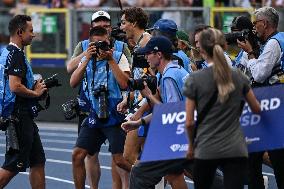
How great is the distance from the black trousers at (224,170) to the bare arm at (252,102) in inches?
17.7

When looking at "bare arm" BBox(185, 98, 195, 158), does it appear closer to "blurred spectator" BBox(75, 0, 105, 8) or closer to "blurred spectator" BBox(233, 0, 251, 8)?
"blurred spectator" BBox(233, 0, 251, 8)

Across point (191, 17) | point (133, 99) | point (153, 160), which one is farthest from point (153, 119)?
point (191, 17)

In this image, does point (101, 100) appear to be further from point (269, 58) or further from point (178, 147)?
point (178, 147)

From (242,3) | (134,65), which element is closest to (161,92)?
(134,65)

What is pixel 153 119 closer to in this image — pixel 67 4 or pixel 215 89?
pixel 215 89

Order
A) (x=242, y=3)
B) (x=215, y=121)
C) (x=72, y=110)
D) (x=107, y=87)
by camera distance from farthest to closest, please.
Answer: (x=242, y=3)
(x=72, y=110)
(x=107, y=87)
(x=215, y=121)

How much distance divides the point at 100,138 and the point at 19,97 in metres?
1.01

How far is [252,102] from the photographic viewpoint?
8.64 meters

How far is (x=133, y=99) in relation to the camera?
11.1 metres

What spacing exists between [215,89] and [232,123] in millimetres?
297

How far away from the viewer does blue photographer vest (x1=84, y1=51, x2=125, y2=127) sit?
37.1ft

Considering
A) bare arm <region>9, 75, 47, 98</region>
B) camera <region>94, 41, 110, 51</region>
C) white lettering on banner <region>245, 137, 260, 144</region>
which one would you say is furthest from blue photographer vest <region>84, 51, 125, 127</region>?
white lettering on banner <region>245, 137, 260, 144</region>

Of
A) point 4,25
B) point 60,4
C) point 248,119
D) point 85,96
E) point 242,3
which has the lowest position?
point 4,25

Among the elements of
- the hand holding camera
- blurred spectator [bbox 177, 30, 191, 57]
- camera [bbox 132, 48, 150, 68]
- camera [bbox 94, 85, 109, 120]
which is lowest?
camera [bbox 94, 85, 109, 120]
